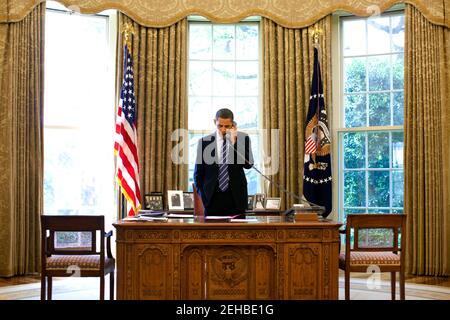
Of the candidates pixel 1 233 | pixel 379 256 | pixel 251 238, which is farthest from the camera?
pixel 1 233

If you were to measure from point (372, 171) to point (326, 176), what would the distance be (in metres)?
0.79

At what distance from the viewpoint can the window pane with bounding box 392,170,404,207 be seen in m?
6.98

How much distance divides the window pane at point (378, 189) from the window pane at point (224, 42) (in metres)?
2.32

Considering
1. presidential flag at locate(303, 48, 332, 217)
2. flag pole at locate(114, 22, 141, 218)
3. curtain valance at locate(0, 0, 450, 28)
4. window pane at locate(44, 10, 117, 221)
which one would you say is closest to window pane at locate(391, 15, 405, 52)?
curtain valance at locate(0, 0, 450, 28)

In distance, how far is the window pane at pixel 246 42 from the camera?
7289mm

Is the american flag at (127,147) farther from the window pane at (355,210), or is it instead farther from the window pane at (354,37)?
the window pane at (354,37)

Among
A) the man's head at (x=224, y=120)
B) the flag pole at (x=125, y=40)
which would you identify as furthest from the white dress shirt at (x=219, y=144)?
the flag pole at (x=125, y=40)

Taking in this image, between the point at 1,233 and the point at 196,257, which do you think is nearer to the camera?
the point at 196,257

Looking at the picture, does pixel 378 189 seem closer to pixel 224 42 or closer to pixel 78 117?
pixel 224 42

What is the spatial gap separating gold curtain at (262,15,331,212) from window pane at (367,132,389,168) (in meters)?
0.72

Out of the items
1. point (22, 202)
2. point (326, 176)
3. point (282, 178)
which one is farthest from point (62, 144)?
point (326, 176)

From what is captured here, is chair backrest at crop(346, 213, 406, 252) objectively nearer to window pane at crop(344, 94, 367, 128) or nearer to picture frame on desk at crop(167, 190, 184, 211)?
picture frame on desk at crop(167, 190, 184, 211)

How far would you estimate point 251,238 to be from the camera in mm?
4188

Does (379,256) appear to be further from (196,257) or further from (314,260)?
(196,257)
